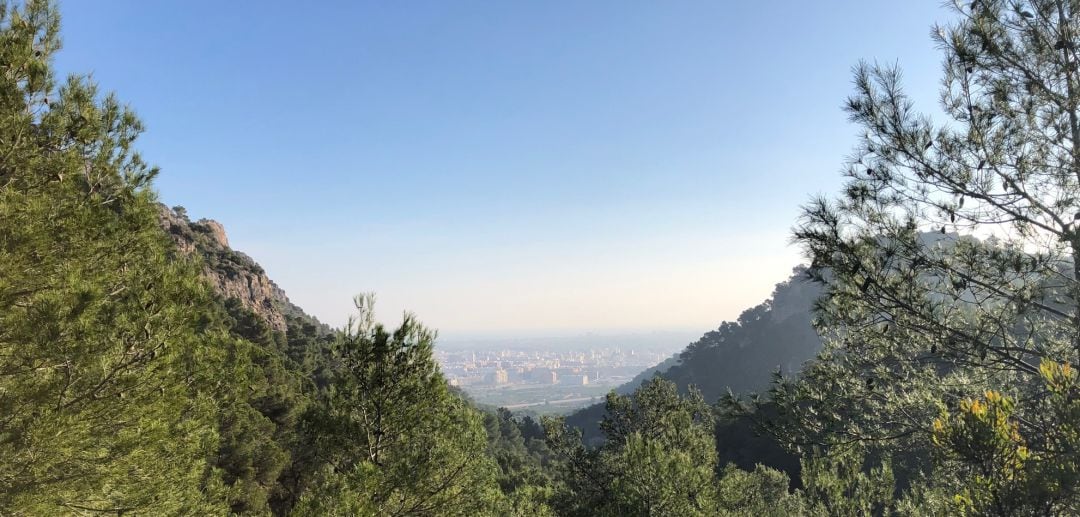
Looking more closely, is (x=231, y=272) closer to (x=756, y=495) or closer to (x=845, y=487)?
(x=756, y=495)

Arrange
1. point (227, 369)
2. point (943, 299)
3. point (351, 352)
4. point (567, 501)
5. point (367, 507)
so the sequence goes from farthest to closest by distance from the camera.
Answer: point (567, 501) → point (227, 369) → point (351, 352) → point (367, 507) → point (943, 299)

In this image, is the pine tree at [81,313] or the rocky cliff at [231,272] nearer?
the pine tree at [81,313]

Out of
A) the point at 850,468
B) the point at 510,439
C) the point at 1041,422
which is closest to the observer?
the point at 1041,422

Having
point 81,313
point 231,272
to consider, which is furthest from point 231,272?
point 81,313

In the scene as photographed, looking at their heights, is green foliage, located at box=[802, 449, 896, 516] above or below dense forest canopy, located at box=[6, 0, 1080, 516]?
below

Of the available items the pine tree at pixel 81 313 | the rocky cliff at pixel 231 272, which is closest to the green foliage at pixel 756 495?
the pine tree at pixel 81 313

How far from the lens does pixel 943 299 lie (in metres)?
5.57

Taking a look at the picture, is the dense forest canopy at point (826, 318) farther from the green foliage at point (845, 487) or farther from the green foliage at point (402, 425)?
the green foliage at point (845, 487)

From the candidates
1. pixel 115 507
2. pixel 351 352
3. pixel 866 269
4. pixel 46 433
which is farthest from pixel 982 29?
pixel 115 507

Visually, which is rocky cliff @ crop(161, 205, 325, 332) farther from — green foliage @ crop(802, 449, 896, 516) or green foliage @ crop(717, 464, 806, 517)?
green foliage @ crop(802, 449, 896, 516)

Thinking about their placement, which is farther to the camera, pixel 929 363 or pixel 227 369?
pixel 227 369

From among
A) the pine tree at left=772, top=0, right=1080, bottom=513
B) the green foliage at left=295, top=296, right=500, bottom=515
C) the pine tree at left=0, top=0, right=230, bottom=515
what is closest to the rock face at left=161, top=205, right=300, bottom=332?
the green foliage at left=295, top=296, right=500, bottom=515

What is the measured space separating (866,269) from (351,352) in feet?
25.4

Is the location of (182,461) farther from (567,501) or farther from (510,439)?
(510,439)
